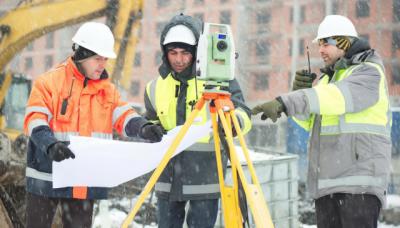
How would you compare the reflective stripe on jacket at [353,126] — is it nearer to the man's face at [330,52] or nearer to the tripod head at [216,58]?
the man's face at [330,52]

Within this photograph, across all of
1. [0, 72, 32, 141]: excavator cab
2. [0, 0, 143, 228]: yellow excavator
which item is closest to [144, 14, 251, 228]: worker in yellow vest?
[0, 0, 143, 228]: yellow excavator

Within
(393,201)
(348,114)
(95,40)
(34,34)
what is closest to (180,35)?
(95,40)

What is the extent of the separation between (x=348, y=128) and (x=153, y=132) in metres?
1.08

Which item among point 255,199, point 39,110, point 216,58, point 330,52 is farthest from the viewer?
point 330,52

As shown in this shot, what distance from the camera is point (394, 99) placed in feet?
101

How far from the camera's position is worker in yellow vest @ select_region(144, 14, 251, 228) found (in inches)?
127

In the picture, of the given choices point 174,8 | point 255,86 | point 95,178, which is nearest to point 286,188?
point 95,178

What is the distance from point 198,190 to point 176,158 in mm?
221

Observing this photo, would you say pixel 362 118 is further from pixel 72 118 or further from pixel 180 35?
pixel 72 118

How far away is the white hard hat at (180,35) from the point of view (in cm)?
327

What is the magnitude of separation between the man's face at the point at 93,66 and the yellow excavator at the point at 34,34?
2966mm

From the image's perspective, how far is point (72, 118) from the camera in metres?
3.14

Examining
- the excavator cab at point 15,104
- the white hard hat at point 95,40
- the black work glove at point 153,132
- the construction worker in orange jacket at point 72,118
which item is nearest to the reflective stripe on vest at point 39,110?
the construction worker in orange jacket at point 72,118

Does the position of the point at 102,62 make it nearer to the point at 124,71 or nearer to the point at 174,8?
the point at 124,71
